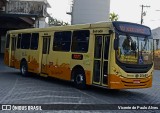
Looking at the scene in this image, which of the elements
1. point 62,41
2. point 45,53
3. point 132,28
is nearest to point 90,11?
point 45,53

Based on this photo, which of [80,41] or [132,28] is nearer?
[132,28]

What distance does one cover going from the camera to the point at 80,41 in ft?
53.0

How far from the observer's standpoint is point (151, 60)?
598 inches

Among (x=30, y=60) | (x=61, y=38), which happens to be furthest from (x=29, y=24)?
(x=61, y=38)

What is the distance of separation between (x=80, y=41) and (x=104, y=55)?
77.8 inches

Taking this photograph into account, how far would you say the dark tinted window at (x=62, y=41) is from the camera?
675 inches

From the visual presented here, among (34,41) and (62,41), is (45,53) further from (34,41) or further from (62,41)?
(62,41)

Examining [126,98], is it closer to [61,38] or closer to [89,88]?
[89,88]

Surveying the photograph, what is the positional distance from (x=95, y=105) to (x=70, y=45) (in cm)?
559

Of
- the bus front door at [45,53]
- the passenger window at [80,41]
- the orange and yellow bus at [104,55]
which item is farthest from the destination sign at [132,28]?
the bus front door at [45,53]

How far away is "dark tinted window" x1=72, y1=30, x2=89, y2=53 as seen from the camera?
1573cm

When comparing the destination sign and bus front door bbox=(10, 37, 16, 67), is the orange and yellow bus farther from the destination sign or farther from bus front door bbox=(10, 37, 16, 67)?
bus front door bbox=(10, 37, 16, 67)

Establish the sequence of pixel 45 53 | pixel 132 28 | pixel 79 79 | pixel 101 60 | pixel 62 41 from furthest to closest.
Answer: pixel 45 53 < pixel 62 41 < pixel 79 79 < pixel 132 28 < pixel 101 60

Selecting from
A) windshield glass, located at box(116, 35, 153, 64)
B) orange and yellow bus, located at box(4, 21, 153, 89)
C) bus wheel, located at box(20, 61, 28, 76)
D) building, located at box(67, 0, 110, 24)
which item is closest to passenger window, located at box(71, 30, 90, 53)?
orange and yellow bus, located at box(4, 21, 153, 89)
